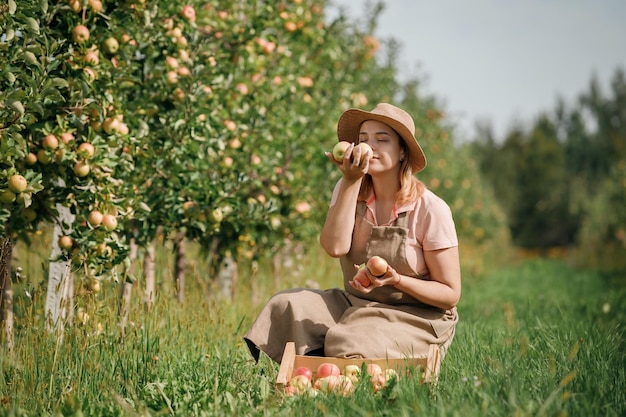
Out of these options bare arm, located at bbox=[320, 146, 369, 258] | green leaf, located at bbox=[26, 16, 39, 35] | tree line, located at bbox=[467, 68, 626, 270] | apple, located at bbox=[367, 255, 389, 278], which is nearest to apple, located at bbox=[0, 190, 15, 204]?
green leaf, located at bbox=[26, 16, 39, 35]

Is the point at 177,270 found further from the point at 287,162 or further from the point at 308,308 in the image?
the point at 308,308

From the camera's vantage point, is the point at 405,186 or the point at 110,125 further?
the point at 110,125

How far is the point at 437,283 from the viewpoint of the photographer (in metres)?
3.28

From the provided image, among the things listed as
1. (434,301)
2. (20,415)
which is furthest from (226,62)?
(20,415)

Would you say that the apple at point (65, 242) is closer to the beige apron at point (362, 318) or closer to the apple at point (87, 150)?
the apple at point (87, 150)

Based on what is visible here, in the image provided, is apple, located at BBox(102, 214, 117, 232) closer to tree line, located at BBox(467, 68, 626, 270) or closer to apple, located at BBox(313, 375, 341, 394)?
apple, located at BBox(313, 375, 341, 394)

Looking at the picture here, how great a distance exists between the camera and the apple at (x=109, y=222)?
12.1 feet

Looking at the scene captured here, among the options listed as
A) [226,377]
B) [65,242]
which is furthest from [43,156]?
[226,377]

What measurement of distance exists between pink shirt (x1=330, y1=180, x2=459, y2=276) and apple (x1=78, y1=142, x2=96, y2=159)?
160cm

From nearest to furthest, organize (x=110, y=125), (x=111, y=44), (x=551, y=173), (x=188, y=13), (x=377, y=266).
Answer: (x=377, y=266) < (x=110, y=125) < (x=111, y=44) < (x=188, y=13) < (x=551, y=173)

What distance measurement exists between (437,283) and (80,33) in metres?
2.25

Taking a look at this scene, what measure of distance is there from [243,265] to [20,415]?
3.85 m

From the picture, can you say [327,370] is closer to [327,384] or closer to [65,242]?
[327,384]

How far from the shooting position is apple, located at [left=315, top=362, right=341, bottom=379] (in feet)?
9.85
